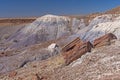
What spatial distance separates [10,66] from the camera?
36.1 meters

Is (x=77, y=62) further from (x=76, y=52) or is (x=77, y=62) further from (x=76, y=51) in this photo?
(x=76, y=51)

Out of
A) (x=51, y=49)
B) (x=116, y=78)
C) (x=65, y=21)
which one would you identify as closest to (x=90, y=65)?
(x=116, y=78)

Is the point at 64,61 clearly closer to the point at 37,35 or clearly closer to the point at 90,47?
the point at 90,47

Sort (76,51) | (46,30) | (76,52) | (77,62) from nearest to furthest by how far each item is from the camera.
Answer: (77,62)
(76,52)
(76,51)
(46,30)

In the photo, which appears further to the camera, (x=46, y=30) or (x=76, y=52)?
(x=46, y=30)

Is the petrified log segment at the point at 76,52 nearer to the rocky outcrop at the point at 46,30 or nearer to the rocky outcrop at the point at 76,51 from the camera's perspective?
the rocky outcrop at the point at 76,51

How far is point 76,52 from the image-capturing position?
25.6m

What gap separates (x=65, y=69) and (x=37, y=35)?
166 feet

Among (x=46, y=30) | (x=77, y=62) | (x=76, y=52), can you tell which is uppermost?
(x=76, y=52)

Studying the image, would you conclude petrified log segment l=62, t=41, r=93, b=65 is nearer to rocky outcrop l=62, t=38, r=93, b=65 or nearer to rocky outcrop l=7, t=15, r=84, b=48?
rocky outcrop l=62, t=38, r=93, b=65

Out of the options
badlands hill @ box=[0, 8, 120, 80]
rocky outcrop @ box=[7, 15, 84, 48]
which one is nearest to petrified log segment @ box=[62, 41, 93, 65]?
badlands hill @ box=[0, 8, 120, 80]

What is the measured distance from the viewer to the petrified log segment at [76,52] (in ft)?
82.2

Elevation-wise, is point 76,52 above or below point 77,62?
above

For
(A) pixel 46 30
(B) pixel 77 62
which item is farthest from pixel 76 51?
(A) pixel 46 30
